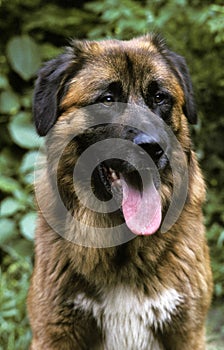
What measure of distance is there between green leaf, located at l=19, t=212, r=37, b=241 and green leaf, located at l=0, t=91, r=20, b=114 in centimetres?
97

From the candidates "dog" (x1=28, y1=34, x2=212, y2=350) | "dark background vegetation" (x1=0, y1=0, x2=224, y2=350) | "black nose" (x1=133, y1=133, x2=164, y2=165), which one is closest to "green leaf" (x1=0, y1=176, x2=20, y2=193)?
"dark background vegetation" (x1=0, y1=0, x2=224, y2=350)

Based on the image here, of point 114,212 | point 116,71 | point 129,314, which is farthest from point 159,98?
point 129,314

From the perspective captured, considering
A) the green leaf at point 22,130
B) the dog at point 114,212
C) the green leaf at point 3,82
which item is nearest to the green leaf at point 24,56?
the green leaf at point 3,82

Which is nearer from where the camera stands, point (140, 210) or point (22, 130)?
point (140, 210)

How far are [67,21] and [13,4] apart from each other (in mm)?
477

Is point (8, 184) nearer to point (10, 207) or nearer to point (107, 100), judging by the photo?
point (10, 207)

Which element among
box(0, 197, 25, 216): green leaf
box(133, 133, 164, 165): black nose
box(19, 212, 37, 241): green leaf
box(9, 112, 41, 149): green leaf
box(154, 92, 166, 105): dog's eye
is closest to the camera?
box(133, 133, 164, 165): black nose

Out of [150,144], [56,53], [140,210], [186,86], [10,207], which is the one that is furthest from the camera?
[56,53]

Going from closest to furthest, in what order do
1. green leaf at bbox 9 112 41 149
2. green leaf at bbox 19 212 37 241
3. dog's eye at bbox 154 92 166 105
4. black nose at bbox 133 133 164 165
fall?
black nose at bbox 133 133 164 165 → dog's eye at bbox 154 92 166 105 → green leaf at bbox 19 212 37 241 → green leaf at bbox 9 112 41 149

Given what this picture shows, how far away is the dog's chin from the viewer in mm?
3055

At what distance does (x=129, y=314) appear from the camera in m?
3.21

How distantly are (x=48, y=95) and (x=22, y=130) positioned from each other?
2109mm

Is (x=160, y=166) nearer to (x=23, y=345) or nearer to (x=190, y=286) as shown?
(x=190, y=286)

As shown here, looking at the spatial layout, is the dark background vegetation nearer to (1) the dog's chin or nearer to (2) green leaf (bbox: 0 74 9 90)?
(2) green leaf (bbox: 0 74 9 90)
